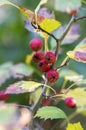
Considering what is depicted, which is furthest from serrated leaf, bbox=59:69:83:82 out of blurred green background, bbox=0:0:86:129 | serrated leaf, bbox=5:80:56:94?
blurred green background, bbox=0:0:86:129

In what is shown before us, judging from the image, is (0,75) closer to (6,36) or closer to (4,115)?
(4,115)

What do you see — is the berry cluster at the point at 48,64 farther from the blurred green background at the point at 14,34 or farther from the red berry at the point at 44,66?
the blurred green background at the point at 14,34

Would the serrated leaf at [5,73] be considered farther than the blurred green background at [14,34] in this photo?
No

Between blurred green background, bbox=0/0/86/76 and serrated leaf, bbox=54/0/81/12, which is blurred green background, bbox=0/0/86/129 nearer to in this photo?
blurred green background, bbox=0/0/86/76

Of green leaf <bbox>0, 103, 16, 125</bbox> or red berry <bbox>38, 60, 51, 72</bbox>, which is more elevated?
green leaf <bbox>0, 103, 16, 125</bbox>

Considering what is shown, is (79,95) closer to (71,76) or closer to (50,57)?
(71,76)

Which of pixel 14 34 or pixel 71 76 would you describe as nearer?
pixel 71 76

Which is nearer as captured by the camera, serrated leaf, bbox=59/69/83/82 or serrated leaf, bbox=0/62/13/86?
serrated leaf, bbox=59/69/83/82

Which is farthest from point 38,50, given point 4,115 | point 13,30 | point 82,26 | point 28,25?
point 13,30

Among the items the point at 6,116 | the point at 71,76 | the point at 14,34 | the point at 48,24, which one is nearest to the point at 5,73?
the point at 71,76

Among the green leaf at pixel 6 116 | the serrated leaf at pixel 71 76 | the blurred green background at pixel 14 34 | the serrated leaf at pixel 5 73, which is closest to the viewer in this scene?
the green leaf at pixel 6 116

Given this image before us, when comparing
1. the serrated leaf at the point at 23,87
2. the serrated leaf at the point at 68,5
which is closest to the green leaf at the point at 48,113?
the serrated leaf at the point at 23,87
